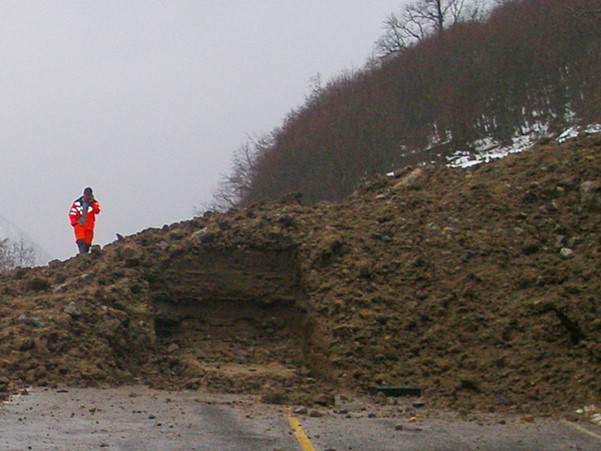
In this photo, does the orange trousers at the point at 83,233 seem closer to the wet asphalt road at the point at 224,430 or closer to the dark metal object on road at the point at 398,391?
the wet asphalt road at the point at 224,430

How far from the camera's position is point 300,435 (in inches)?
367

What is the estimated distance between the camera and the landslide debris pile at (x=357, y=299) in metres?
13.6

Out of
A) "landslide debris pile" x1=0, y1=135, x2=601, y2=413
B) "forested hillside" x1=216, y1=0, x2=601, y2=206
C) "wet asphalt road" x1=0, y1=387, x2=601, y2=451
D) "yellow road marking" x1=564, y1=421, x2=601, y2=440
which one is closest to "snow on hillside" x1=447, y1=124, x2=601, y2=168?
"forested hillside" x1=216, y1=0, x2=601, y2=206

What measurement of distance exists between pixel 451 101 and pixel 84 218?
30.2m

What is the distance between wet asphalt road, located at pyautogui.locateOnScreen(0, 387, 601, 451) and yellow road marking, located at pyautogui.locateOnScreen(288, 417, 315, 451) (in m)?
0.04

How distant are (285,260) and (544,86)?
28.6m

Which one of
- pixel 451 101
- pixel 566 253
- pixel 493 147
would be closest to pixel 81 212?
pixel 566 253

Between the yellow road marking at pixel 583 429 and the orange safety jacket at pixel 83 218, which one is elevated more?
the orange safety jacket at pixel 83 218

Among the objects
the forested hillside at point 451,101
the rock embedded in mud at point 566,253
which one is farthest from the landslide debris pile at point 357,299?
the forested hillside at point 451,101

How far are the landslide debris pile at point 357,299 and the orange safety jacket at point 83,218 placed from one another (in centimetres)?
89

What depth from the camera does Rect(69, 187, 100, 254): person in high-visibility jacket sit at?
62.4ft

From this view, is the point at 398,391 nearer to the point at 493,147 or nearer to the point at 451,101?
the point at 493,147

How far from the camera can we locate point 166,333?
16.5 meters

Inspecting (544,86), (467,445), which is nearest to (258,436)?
(467,445)
